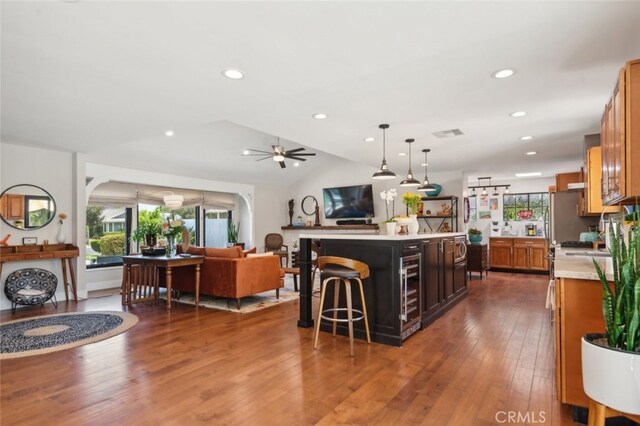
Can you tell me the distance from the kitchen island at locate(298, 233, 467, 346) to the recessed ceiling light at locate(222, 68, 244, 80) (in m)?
1.87

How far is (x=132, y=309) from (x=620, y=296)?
17.4 ft

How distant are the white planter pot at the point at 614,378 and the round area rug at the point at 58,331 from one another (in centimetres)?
406

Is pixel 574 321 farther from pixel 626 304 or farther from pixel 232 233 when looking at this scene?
pixel 232 233

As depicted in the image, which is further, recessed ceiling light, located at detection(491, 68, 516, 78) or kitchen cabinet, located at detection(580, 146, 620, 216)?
kitchen cabinet, located at detection(580, 146, 620, 216)

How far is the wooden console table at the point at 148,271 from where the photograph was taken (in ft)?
16.3

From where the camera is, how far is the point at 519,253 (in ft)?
28.8

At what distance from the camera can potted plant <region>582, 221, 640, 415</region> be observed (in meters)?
1.58

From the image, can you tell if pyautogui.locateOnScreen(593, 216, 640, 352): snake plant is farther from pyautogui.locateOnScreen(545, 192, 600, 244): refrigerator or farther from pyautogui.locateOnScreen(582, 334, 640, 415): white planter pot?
pyautogui.locateOnScreen(545, 192, 600, 244): refrigerator

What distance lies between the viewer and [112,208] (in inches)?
289

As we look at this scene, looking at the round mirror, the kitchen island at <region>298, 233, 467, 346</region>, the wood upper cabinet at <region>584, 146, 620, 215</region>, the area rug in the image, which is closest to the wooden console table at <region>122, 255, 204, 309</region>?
the area rug

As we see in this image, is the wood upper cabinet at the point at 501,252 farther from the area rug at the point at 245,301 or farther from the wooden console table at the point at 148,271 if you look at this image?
Result: the wooden console table at the point at 148,271

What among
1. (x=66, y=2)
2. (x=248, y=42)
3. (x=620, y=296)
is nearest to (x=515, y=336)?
(x=620, y=296)

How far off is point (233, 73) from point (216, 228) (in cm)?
711

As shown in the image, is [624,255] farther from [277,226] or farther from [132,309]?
[277,226]
